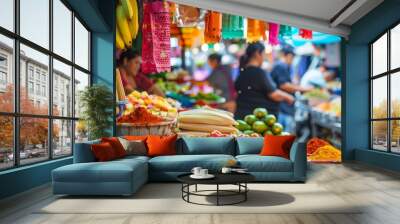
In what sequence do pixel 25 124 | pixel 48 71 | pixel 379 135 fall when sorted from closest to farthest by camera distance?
pixel 25 124, pixel 48 71, pixel 379 135

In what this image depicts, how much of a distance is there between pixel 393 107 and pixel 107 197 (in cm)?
629

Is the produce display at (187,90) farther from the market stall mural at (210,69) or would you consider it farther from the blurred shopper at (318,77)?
the blurred shopper at (318,77)

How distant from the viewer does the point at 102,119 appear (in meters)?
7.84

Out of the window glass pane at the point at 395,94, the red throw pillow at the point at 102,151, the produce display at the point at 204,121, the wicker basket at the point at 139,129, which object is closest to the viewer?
the red throw pillow at the point at 102,151

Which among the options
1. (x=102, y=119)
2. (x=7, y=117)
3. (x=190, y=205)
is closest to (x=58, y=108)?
(x=102, y=119)

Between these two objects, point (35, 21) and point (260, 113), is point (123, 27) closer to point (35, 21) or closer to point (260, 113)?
point (35, 21)

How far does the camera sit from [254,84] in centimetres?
995

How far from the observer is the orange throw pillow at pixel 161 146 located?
6668mm

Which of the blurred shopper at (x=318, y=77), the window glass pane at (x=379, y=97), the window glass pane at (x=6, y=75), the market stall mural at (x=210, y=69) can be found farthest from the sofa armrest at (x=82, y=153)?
the window glass pane at (x=379, y=97)

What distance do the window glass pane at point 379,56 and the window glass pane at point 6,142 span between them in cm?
755

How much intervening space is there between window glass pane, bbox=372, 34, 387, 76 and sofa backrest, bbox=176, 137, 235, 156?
4222 millimetres

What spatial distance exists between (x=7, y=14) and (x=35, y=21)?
2.91 ft

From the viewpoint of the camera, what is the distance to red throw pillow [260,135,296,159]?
6.39 meters

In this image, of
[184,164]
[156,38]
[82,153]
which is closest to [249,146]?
[184,164]
